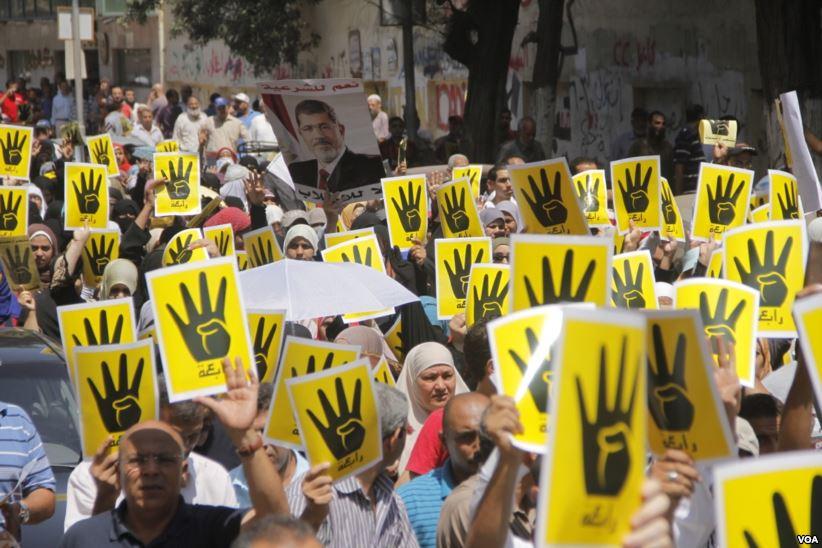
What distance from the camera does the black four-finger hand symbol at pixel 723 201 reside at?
862 centimetres

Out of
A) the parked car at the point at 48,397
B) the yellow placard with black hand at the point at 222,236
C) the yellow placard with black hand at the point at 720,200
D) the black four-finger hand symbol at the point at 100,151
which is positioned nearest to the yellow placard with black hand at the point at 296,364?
the parked car at the point at 48,397

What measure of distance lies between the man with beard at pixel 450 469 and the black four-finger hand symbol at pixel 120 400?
3.15ft

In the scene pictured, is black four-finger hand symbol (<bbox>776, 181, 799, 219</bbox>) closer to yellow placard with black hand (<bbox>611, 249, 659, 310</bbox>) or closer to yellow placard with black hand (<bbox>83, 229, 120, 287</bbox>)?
yellow placard with black hand (<bbox>611, 249, 659, 310</bbox>)

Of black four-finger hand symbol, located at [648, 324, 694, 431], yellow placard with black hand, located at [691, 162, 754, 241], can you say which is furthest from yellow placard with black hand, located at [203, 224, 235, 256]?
black four-finger hand symbol, located at [648, 324, 694, 431]

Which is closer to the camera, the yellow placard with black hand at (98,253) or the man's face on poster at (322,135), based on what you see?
the yellow placard with black hand at (98,253)

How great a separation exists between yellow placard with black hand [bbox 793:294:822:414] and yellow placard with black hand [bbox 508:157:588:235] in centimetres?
371

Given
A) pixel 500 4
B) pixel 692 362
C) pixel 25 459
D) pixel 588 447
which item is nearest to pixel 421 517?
pixel 25 459

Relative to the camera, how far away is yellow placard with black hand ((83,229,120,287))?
34.3 ft

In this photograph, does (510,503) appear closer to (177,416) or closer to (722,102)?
(177,416)

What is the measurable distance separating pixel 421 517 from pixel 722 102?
16818 mm

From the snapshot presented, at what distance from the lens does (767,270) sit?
6223mm

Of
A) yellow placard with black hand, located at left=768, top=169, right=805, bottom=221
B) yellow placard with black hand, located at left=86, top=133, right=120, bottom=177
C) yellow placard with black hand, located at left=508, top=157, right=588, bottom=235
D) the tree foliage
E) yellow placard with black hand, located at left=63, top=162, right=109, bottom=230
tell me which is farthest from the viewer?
the tree foliage

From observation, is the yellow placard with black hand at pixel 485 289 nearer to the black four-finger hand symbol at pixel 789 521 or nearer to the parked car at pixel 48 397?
the parked car at pixel 48 397

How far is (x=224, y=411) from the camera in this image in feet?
15.0
